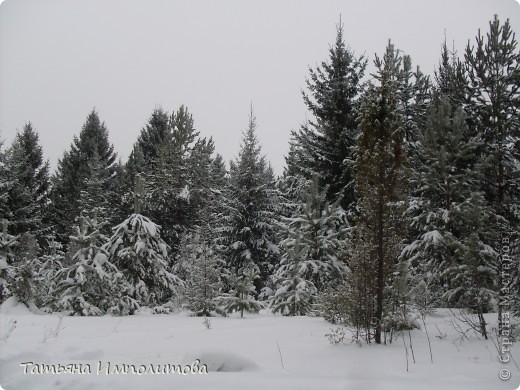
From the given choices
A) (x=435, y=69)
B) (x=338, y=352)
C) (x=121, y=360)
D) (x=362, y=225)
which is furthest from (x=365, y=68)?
(x=121, y=360)

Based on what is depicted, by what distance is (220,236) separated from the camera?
908 inches

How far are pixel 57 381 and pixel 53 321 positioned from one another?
17.7 ft

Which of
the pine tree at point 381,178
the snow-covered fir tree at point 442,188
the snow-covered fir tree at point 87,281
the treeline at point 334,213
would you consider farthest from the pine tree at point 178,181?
the pine tree at point 381,178

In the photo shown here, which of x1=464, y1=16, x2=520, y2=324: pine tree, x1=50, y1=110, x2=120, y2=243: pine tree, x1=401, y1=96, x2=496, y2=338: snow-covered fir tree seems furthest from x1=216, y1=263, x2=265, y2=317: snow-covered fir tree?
x1=50, y1=110, x2=120, y2=243: pine tree

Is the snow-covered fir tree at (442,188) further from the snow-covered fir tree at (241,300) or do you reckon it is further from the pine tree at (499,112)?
the snow-covered fir tree at (241,300)

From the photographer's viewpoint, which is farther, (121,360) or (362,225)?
(362,225)

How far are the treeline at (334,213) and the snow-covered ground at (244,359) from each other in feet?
3.39

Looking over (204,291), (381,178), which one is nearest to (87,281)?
(204,291)

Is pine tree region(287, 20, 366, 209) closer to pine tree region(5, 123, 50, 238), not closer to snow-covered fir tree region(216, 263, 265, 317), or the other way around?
snow-covered fir tree region(216, 263, 265, 317)

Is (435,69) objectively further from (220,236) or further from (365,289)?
(365,289)

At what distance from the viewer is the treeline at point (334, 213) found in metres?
7.29

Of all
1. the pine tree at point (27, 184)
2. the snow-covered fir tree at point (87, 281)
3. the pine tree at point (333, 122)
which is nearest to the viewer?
the snow-covered fir tree at point (87, 281)

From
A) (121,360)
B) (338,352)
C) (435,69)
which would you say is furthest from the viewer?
(435,69)

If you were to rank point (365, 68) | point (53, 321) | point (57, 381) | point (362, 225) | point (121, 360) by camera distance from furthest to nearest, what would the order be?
point (365, 68) → point (53, 321) → point (362, 225) → point (121, 360) → point (57, 381)
